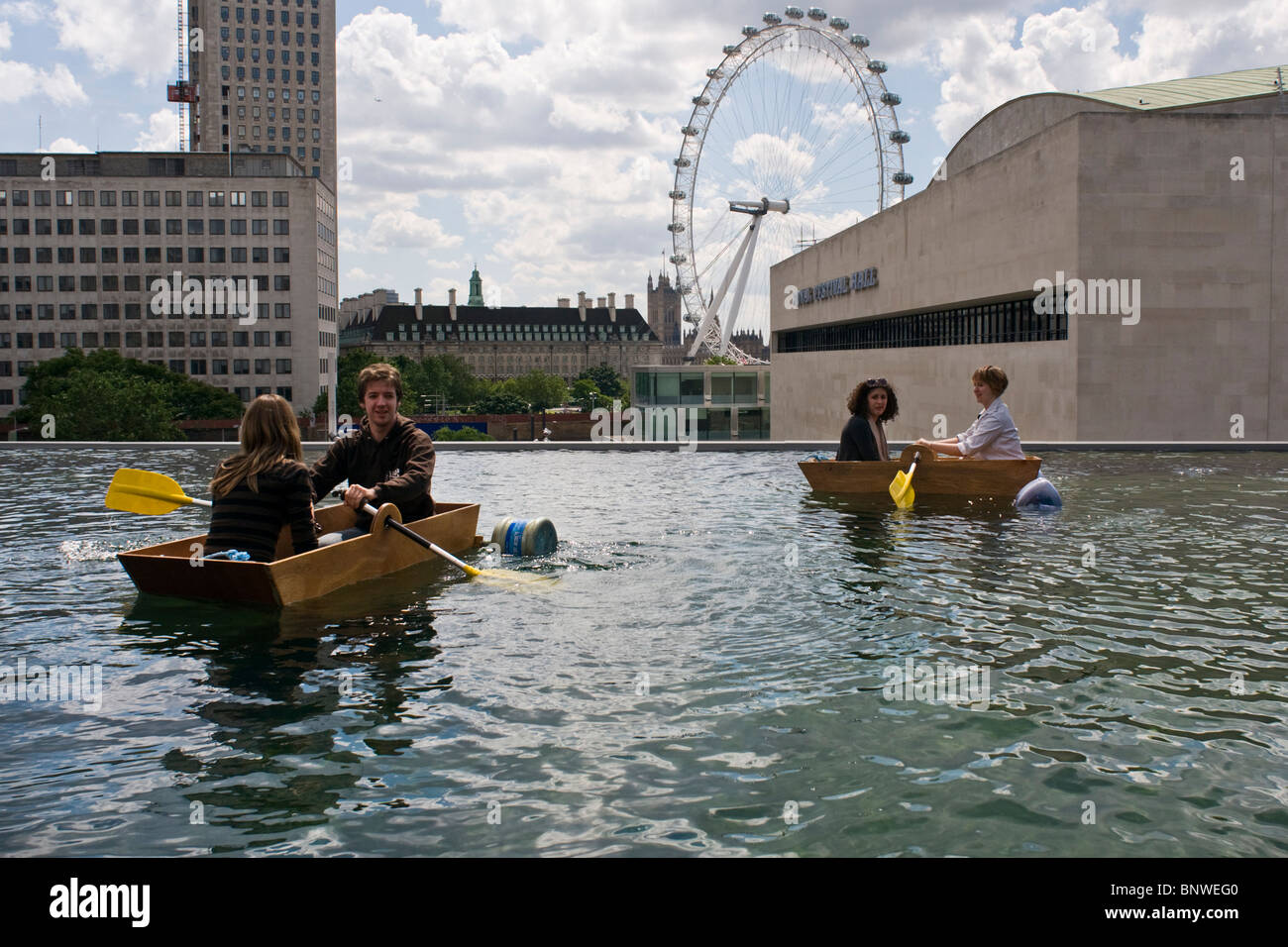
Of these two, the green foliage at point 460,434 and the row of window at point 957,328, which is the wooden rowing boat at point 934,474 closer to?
the row of window at point 957,328

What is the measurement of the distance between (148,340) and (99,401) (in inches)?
2235

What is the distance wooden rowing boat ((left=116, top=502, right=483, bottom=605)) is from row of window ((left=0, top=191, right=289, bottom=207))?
115m

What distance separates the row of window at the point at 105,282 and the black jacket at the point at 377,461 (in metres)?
114

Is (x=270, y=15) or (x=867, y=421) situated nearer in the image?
(x=867, y=421)

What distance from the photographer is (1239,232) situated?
1172 inches

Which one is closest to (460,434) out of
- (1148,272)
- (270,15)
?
(1148,272)

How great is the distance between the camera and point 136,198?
4528 inches

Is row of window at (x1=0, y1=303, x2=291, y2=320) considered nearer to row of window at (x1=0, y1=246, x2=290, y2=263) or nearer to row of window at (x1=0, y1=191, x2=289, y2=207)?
row of window at (x1=0, y1=246, x2=290, y2=263)

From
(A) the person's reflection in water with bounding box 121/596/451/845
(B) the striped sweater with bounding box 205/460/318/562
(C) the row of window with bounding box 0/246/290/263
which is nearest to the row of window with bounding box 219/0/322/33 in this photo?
(C) the row of window with bounding box 0/246/290/263

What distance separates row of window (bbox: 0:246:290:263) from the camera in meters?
114

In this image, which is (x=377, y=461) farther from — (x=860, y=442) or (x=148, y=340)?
(x=148, y=340)

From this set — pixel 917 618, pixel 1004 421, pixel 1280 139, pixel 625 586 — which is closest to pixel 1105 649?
pixel 917 618

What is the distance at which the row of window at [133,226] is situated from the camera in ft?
373

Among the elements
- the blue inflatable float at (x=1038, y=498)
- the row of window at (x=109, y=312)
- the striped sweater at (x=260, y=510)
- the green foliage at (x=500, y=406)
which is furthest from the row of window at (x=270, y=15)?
the striped sweater at (x=260, y=510)
